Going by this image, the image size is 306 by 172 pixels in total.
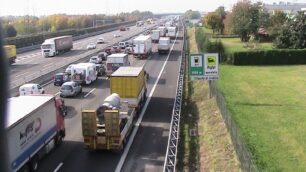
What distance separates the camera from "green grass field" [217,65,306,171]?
64.5 ft

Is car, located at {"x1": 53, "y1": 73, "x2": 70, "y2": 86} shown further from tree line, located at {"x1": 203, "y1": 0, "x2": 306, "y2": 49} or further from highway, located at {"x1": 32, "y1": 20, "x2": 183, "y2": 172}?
tree line, located at {"x1": 203, "y1": 0, "x2": 306, "y2": 49}

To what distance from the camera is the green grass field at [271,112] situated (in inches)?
774

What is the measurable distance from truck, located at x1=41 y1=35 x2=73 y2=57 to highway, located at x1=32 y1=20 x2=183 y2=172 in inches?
Result: 1197

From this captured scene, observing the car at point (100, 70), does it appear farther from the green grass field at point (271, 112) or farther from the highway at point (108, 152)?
the green grass field at point (271, 112)

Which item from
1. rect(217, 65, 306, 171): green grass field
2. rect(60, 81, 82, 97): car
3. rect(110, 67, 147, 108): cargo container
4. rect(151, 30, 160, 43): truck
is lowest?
rect(217, 65, 306, 171): green grass field

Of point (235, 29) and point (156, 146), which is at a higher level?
point (235, 29)

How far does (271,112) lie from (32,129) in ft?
57.0

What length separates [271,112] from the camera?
29.3 m

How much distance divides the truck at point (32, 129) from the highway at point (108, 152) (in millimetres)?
975

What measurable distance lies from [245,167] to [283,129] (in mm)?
8638

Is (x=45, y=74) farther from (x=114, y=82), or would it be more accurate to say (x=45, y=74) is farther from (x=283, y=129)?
(x=283, y=129)

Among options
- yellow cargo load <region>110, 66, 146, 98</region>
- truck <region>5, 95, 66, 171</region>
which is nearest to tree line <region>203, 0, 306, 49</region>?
yellow cargo load <region>110, 66, 146, 98</region>

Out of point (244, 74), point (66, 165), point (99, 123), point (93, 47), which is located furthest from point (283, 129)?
point (93, 47)

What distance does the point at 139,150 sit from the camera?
22.3m
